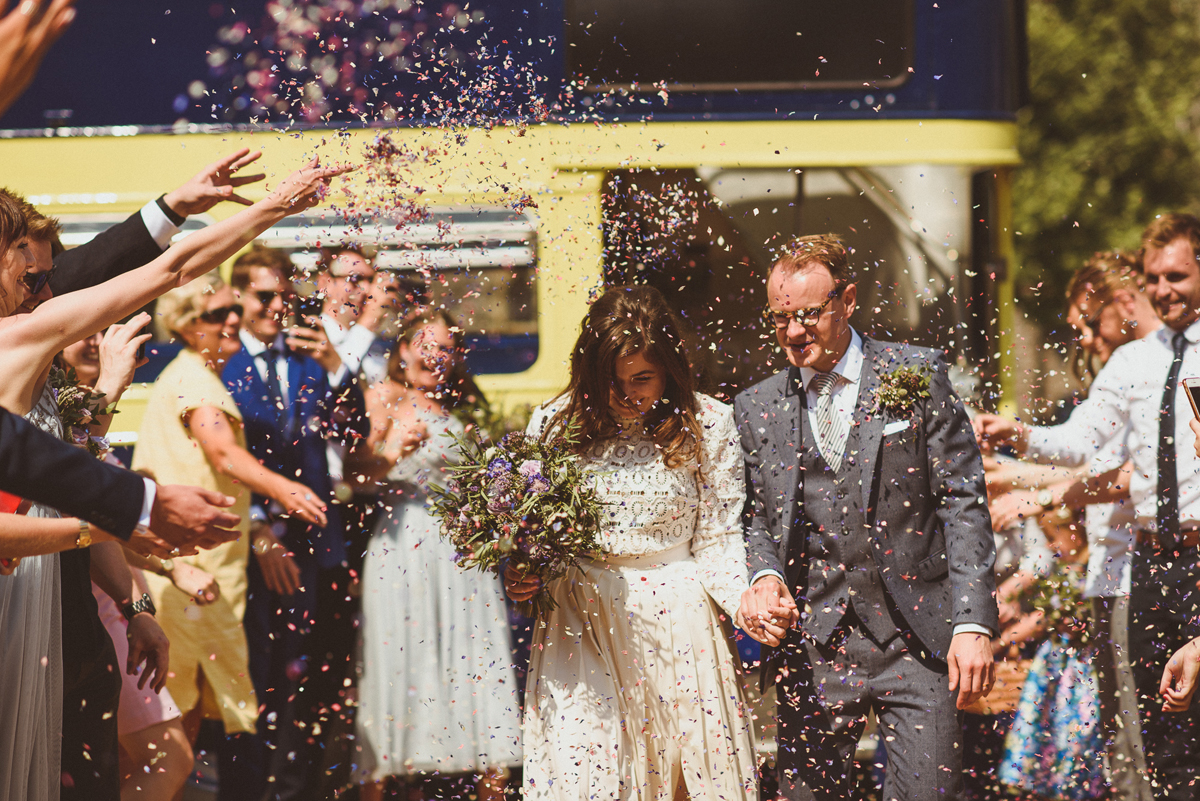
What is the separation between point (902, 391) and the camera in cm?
353

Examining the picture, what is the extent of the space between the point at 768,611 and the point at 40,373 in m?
2.39

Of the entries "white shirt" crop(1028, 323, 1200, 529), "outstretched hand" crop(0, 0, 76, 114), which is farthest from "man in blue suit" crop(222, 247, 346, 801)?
"white shirt" crop(1028, 323, 1200, 529)

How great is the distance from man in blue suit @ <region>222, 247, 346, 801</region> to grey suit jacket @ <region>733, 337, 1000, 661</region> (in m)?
2.18

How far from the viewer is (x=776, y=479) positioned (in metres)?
3.64

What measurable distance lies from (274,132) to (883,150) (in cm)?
296

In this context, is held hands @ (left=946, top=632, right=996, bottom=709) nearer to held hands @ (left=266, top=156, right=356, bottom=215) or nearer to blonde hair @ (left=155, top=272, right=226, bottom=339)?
held hands @ (left=266, top=156, right=356, bottom=215)

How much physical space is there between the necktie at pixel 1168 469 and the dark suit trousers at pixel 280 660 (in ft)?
12.1

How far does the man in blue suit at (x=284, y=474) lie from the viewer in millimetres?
4746

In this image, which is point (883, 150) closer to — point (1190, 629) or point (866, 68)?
point (866, 68)

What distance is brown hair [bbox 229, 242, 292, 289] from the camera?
4.64 meters

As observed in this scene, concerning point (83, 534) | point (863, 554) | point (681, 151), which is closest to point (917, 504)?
point (863, 554)

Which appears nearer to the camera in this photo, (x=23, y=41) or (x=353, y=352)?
(x=23, y=41)

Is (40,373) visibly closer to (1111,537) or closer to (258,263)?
(258,263)

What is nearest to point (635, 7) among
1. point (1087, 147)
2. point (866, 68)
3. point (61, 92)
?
point (866, 68)
